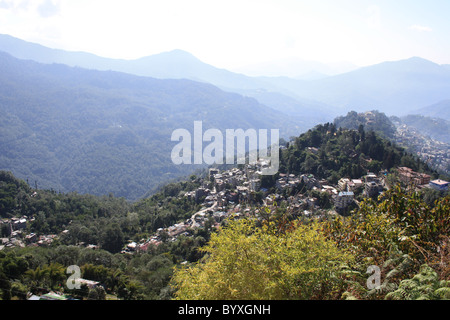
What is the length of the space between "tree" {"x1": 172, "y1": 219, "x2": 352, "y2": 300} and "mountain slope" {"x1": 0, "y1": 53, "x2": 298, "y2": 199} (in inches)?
2617

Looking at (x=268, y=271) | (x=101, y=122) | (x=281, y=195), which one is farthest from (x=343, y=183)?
(x=101, y=122)

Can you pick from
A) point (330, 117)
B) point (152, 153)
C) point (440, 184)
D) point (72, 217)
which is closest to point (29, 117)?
point (152, 153)

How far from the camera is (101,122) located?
388 feet

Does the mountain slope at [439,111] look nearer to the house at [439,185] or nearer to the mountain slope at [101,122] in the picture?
the mountain slope at [101,122]

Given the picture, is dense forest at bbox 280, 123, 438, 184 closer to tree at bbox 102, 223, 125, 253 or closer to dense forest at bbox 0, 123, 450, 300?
dense forest at bbox 0, 123, 450, 300

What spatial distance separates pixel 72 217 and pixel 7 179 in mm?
9536

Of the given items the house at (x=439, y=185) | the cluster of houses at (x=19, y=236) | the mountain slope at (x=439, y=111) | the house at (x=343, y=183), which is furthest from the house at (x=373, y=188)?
the mountain slope at (x=439, y=111)

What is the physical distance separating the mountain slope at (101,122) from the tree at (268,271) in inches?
2617

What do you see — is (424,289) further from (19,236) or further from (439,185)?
(19,236)

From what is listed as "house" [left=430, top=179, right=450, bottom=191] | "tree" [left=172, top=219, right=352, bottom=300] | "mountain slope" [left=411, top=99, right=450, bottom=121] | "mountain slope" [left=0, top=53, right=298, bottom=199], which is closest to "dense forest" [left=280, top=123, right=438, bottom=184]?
"house" [left=430, top=179, right=450, bottom=191]

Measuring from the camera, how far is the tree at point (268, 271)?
3.36 m
